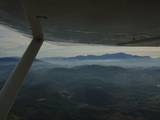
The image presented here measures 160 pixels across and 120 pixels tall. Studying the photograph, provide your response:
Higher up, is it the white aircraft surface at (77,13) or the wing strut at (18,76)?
the white aircraft surface at (77,13)

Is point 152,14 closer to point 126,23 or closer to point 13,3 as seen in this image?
point 126,23

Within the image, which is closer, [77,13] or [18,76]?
[77,13]

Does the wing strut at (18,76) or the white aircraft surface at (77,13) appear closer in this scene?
the white aircraft surface at (77,13)

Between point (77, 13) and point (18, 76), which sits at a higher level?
point (77, 13)

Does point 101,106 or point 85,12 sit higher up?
point 85,12

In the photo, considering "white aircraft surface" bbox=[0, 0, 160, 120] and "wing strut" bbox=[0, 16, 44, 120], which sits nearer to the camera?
"white aircraft surface" bbox=[0, 0, 160, 120]

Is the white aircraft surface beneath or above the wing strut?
above

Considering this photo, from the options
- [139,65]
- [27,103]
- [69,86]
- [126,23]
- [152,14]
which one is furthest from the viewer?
[139,65]

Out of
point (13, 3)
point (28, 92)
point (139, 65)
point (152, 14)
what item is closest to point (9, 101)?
point (13, 3)
